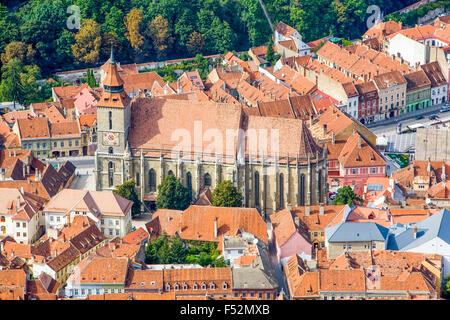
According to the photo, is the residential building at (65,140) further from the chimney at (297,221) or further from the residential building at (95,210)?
the chimney at (297,221)

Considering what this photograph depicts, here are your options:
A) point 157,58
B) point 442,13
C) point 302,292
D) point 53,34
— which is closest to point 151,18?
point 157,58

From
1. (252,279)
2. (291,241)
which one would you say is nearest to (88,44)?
(291,241)

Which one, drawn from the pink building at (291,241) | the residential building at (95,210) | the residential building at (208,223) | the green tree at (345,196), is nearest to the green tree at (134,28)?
the residential building at (95,210)

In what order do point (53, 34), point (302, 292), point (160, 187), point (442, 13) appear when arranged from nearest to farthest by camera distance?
point (302, 292) < point (160, 187) < point (53, 34) < point (442, 13)

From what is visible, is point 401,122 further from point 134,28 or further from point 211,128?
point 134,28

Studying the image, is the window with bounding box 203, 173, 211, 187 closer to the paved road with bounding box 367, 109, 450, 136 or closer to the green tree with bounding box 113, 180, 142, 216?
the green tree with bounding box 113, 180, 142, 216

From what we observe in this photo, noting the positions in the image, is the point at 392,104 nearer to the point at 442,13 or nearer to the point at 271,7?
the point at 271,7
